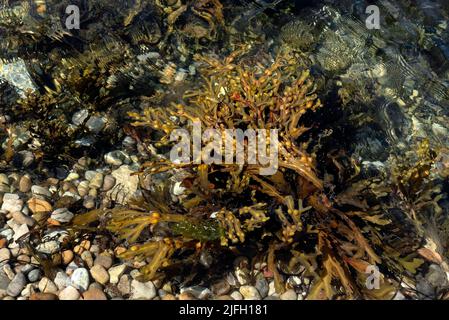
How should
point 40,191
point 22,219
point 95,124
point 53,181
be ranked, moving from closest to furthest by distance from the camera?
point 22,219
point 40,191
point 53,181
point 95,124

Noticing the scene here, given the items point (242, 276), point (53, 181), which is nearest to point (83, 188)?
point (53, 181)

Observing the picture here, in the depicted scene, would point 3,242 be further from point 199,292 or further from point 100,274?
point 199,292

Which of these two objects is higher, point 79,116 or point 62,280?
point 79,116

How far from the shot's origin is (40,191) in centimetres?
385

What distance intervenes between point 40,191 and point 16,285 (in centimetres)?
86

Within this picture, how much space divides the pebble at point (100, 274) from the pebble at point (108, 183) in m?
0.77

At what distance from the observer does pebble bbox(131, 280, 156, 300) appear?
3273 millimetres

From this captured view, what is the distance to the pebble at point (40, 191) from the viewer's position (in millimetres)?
3830

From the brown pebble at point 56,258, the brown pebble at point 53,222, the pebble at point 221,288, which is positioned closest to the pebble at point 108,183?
the brown pebble at point 53,222

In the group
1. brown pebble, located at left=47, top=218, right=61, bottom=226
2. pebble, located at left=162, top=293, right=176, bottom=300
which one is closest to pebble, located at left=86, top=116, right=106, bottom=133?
brown pebble, located at left=47, top=218, right=61, bottom=226

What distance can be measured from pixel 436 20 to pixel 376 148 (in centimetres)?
210

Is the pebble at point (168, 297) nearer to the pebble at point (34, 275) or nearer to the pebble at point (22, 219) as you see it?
the pebble at point (34, 275)

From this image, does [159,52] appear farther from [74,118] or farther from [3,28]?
[3,28]

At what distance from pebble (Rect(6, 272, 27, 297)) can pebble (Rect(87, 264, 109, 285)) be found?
461 millimetres
